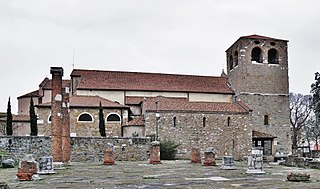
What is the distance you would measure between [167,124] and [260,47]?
1310cm

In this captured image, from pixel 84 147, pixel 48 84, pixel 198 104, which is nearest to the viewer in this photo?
pixel 84 147

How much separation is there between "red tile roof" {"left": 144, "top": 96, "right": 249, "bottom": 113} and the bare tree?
18564 mm

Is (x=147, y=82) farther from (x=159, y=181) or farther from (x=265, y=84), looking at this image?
(x=159, y=181)

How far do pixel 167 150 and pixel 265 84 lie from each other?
13.8m

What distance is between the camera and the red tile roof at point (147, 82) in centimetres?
3841

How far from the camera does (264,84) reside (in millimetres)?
40531

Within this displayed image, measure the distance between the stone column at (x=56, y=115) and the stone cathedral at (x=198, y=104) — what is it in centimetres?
1223

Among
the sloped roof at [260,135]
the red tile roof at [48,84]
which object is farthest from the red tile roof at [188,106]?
the red tile roof at [48,84]

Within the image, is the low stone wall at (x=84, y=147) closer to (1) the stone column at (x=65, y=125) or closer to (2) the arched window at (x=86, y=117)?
(1) the stone column at (x=65, y=125)

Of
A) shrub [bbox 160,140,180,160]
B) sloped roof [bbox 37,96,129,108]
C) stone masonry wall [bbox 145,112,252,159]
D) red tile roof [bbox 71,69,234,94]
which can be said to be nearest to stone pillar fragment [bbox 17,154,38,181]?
shrub [bbox 160,140,180,160]

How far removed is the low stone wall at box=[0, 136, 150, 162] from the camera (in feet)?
89.9

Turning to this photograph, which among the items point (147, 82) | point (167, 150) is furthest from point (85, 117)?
point (147, 82)

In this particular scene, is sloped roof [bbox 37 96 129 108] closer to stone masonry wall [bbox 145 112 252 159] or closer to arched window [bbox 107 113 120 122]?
arched window [bbox 107 113 120 122]

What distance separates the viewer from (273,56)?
4178cm
